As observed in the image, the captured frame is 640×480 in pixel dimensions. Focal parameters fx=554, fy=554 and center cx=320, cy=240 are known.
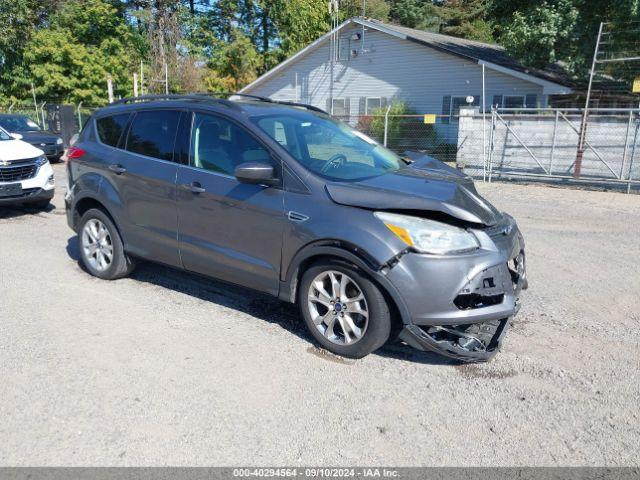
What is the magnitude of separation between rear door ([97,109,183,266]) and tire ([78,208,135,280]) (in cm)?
21

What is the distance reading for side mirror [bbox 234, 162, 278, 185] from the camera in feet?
13.0

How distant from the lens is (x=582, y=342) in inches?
165

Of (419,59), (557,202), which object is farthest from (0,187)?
(419,59)

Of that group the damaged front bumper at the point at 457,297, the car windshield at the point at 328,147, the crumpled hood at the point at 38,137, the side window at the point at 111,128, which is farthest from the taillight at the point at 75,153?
the crumpled hood at the point at 38,137

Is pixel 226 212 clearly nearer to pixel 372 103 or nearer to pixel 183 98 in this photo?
pixel 183 98

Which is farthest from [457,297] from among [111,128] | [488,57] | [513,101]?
[488,57]

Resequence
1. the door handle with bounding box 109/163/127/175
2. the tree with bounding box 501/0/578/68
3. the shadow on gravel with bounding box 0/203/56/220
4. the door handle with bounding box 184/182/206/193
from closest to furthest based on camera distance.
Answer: the door handle with bounding box 184/182/206/193, the door handle with bounding box 109/163/127/175, the shadow on gravel with bounding box 0/203/56/220, the tree with bounding box 501/0/578/68

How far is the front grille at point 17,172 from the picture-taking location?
817 cm

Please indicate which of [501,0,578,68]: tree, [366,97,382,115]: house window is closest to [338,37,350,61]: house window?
[366,97,382,115]: house window

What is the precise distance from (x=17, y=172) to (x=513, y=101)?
17.9 meters

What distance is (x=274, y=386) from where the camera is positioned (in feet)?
11.5

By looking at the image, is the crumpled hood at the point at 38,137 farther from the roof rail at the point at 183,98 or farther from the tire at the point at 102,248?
the roof rail at the point at 183,98

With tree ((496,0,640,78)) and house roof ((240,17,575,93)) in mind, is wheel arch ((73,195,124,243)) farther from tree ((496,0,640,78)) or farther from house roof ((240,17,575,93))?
house roof ((240,17,575,93))

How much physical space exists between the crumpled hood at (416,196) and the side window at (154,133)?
68.5 inches
